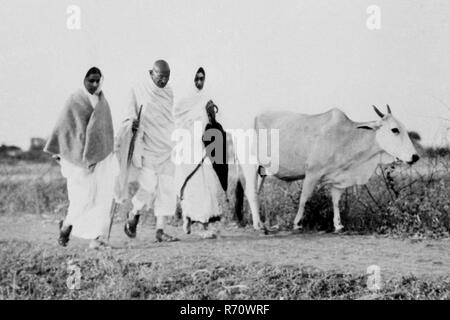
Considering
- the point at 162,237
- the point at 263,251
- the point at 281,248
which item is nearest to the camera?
the point at 263,251

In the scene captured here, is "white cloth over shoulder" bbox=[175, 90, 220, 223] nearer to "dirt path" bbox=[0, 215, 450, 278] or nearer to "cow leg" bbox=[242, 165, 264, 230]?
"dirt path" bbox=[0, 215, 450, 278]

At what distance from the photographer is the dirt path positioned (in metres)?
6.73

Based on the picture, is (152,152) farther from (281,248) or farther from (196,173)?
(281,248)

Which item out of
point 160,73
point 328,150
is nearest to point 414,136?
point 328,150

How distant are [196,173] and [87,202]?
4.12ft

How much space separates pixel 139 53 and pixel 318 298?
322cm

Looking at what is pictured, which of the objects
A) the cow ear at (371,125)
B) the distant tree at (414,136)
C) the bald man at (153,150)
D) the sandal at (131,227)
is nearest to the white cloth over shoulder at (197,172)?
the bald man at (153,150)

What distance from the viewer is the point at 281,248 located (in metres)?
7.25

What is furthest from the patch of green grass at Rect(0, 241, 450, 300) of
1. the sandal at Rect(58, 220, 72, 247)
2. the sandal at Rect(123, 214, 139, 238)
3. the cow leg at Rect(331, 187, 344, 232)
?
the cow leg at Rect(331, 187, 344, 232)

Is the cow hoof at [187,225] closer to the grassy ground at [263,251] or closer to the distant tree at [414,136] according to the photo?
the grassy ground at [263,251]

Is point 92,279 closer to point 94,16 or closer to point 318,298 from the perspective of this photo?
point 318,298

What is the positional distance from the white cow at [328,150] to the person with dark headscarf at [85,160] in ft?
5.64

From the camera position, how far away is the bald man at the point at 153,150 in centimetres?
747
